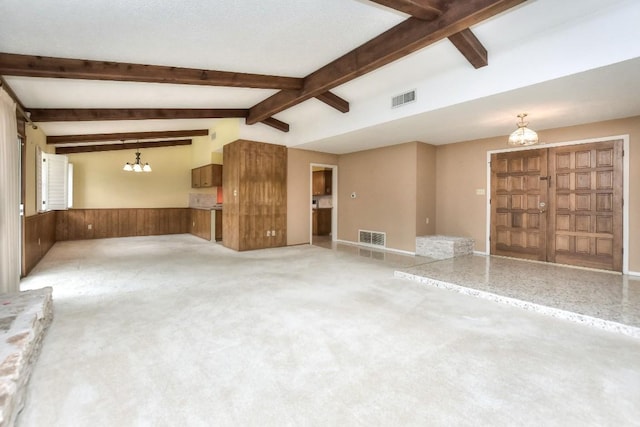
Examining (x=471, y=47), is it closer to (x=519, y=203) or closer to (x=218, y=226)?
(x=519, y=203)

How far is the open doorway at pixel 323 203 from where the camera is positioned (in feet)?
27.6

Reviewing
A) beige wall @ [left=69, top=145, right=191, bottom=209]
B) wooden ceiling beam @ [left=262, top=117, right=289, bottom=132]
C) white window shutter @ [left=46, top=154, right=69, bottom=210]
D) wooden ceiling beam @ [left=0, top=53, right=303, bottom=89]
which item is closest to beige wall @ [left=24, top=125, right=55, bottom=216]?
white window shutter @ [left=46, top=154, right=69, bottom=210]

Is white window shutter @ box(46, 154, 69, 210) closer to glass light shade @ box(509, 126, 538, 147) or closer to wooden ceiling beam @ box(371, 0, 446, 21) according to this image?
wooden ceiling beam @ box(371, 0, 446, 21)

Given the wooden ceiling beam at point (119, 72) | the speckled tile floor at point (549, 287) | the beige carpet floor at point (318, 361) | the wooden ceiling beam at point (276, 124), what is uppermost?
the wooden ceiling beam at point (276, 124)

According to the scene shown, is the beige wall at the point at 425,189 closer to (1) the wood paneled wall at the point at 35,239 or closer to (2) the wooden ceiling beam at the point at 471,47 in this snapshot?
(2) the wooden ceiling beam at the point at 471,47

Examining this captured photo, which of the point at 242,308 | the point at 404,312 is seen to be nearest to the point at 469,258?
the point at 404,312

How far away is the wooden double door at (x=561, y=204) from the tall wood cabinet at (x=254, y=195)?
4.60 metres

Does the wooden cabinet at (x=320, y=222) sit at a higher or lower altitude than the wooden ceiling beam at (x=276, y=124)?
lower

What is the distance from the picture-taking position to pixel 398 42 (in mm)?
3203

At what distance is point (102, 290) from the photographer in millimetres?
3861

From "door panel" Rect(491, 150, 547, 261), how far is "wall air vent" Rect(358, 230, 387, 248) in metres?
2.24

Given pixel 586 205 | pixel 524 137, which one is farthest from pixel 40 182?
pixel 586 205

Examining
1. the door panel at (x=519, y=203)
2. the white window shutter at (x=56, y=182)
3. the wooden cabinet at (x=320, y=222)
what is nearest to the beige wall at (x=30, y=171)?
the white window shutter at (x=56, y=182)

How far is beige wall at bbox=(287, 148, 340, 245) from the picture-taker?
7465 mm
